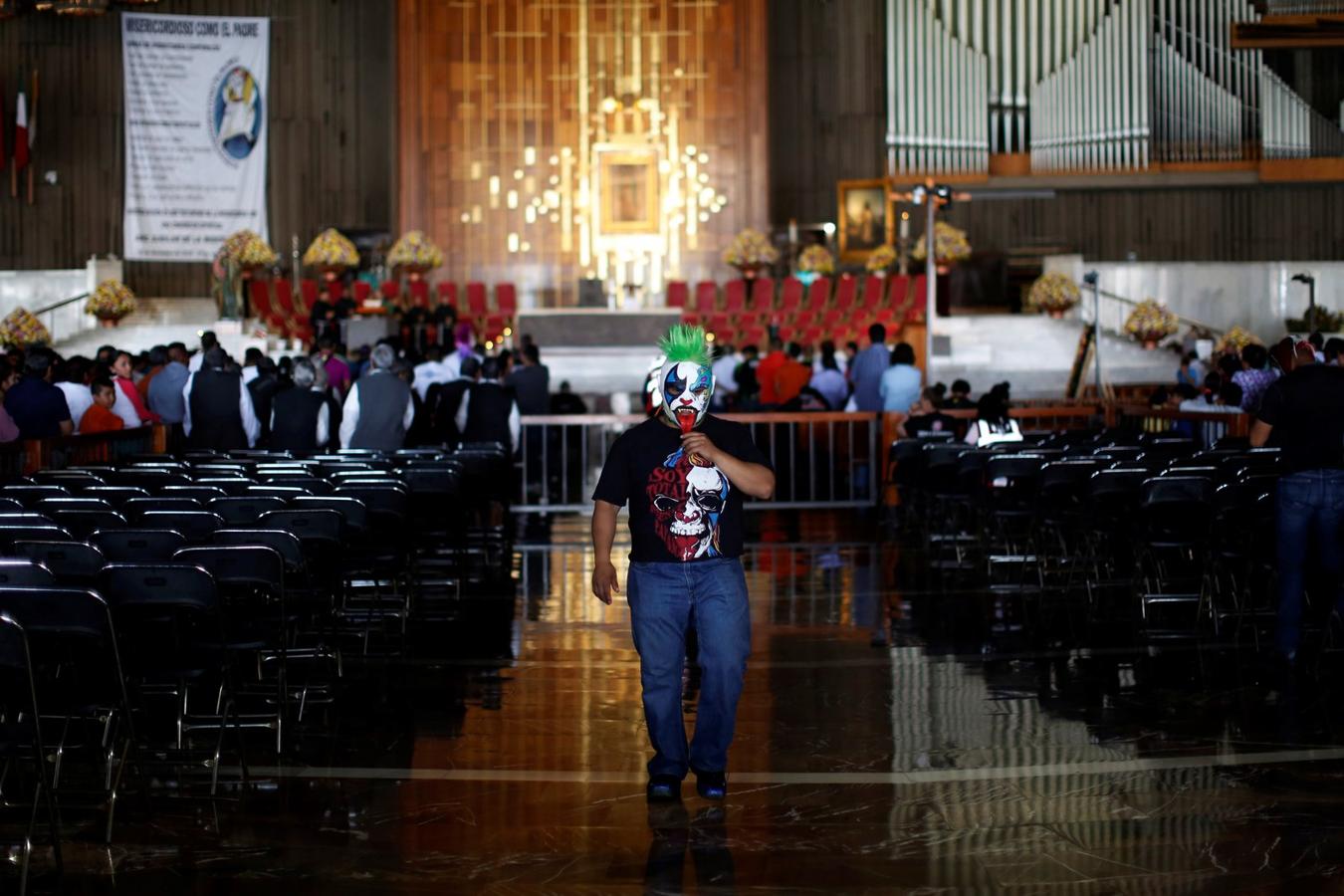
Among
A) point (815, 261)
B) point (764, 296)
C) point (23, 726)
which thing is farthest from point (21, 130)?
point (23, 726)

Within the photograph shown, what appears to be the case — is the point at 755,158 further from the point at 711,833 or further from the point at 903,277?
the point at 711,833

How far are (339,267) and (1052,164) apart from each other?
11.2 meters

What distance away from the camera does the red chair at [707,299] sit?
87.9ft

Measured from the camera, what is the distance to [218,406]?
14.9m

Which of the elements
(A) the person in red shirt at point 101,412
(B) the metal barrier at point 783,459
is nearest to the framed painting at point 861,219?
(B) the metal barrier at point 783,459

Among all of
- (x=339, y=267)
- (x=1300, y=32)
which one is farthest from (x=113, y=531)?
(x=1300, y=32)

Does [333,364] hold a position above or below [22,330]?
below

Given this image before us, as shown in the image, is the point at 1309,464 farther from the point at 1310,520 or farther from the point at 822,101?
the point at 822,101

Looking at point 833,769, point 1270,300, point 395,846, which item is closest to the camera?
point 395,846

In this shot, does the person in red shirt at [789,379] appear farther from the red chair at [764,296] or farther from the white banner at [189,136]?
the white banner at [189,136]

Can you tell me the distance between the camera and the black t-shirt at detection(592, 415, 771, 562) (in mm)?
6230

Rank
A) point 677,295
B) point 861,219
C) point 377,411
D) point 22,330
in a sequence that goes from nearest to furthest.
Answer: point 377,411
point 22,330
point 677,295
point 861,219

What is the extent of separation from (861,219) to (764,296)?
2654 mm

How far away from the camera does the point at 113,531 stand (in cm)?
736
